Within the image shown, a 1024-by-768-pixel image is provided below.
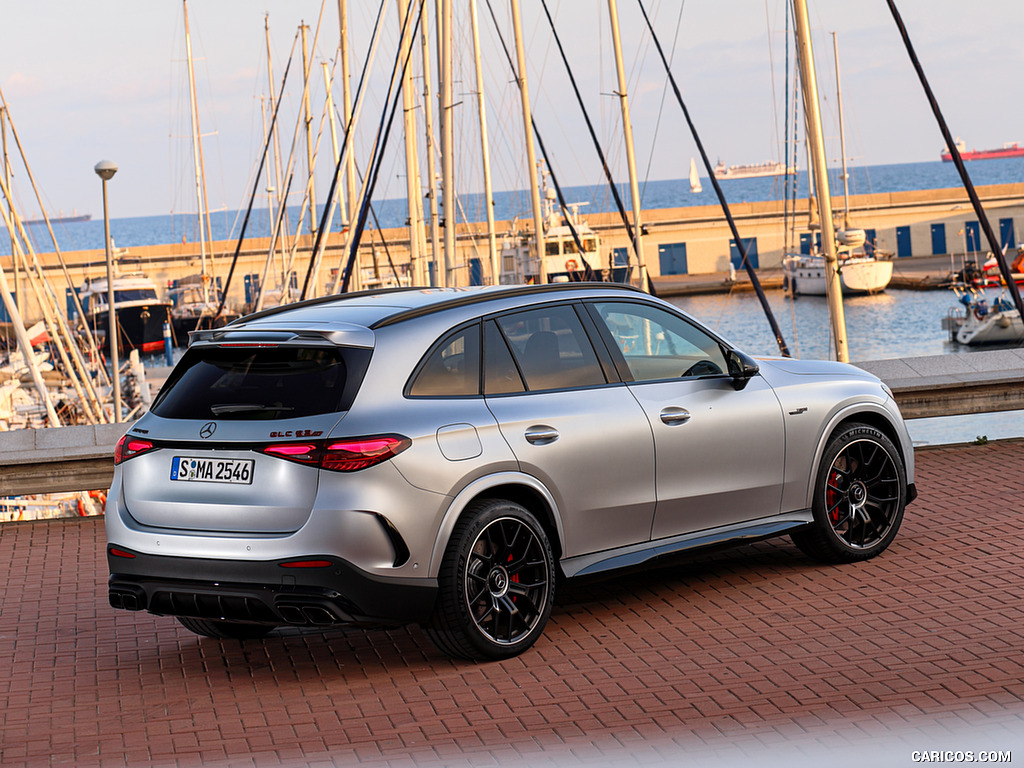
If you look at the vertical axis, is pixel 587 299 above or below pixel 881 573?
above

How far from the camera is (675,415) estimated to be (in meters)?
6.51

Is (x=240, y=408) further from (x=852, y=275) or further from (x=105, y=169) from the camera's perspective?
(x=852, y=275)

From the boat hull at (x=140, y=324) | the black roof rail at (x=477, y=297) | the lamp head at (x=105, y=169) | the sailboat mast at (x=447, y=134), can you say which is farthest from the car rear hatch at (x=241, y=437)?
the boat hull at (x=140, y=324)

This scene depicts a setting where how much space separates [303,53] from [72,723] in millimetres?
33560

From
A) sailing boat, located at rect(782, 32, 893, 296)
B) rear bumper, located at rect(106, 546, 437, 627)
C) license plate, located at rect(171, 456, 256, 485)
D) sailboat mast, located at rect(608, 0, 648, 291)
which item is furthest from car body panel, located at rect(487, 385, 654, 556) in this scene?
sailing boat, located at rect(782, 32, 893, 296)

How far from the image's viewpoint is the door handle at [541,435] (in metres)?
5.91

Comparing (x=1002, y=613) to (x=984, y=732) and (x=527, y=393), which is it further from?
(x=527, y=393)

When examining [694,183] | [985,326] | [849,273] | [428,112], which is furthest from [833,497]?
[694,183]

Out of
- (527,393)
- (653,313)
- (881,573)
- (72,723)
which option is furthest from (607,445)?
(72,723)

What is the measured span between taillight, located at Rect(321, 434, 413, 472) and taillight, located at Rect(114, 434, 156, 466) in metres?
0.94

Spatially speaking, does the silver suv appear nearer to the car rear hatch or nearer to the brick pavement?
the car rear hatch

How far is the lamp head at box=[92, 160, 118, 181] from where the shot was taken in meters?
24.5

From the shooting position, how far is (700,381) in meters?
6.75

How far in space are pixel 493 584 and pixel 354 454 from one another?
975mm
